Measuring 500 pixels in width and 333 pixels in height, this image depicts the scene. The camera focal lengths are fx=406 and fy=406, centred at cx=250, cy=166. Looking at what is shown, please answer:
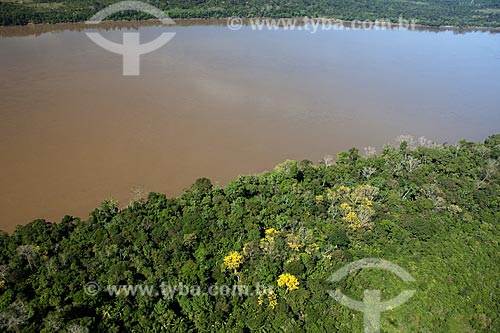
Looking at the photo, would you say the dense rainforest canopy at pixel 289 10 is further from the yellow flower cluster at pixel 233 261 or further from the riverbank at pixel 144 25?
the yellow flower cluster at pixel 233 261

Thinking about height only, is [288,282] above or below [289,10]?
below

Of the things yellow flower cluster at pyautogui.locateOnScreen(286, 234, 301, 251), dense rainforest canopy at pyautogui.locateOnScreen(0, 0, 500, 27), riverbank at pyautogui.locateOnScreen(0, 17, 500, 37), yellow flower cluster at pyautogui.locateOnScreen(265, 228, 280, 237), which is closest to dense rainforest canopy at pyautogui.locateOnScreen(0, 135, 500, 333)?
yellow flower cluster at pyautogui.locateOnScreen(286, 234, 301, 251)

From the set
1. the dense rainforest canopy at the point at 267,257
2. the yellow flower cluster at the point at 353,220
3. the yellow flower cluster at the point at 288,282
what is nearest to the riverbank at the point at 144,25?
the dense rainforest canopy at the point at 267,257

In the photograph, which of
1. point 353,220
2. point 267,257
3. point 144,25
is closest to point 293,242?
point 267,257

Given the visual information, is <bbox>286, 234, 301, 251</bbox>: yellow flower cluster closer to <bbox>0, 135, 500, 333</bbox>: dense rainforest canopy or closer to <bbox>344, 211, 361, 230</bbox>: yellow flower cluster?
<bbox>0, 135, 500, 333</bbox>: dense rainforest canopy

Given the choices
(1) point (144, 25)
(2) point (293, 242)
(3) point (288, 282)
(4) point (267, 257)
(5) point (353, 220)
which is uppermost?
(1) point (144, 25)

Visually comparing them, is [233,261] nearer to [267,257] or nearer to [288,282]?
[267,257]

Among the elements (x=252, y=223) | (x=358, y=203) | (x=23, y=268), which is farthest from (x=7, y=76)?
(x=358, y=203)
